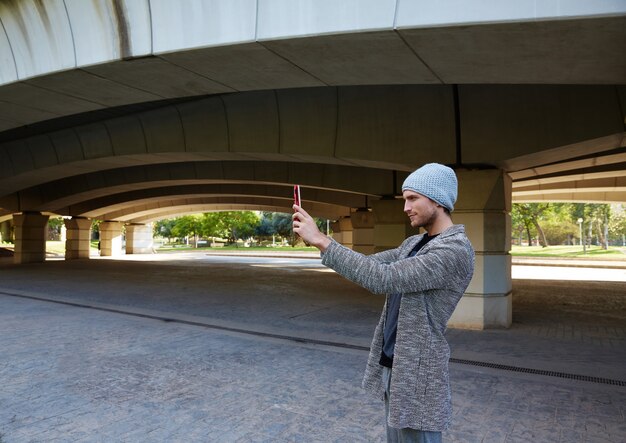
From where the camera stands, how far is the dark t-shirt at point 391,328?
2203 millimetres

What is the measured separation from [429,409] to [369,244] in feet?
58.9

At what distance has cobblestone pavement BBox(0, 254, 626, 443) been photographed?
406cm

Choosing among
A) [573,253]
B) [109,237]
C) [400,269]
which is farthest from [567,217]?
[400,269]

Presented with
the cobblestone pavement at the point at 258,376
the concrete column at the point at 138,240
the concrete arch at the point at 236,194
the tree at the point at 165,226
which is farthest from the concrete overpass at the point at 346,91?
the tree at the point at 165,226

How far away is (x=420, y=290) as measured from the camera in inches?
79.8

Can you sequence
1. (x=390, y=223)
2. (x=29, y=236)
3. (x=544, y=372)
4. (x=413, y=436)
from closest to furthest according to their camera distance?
(x=413, y=436)
(x=544, y=372)
(x=390, y=223)
(x=29, y=236)

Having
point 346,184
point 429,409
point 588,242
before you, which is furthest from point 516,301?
point 588,242

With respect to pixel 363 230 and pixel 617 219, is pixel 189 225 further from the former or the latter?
pixel 617 219

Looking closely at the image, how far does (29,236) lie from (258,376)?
2562 cm

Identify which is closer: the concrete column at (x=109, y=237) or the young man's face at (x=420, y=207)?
the young man's face at (x=420, y=207)

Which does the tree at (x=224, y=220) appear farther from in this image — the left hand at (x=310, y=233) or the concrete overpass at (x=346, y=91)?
the left hand at (x=310, y=233)

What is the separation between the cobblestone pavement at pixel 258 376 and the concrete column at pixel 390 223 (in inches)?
141

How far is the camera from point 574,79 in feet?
17.5

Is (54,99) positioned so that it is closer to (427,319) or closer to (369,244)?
(427,319)
